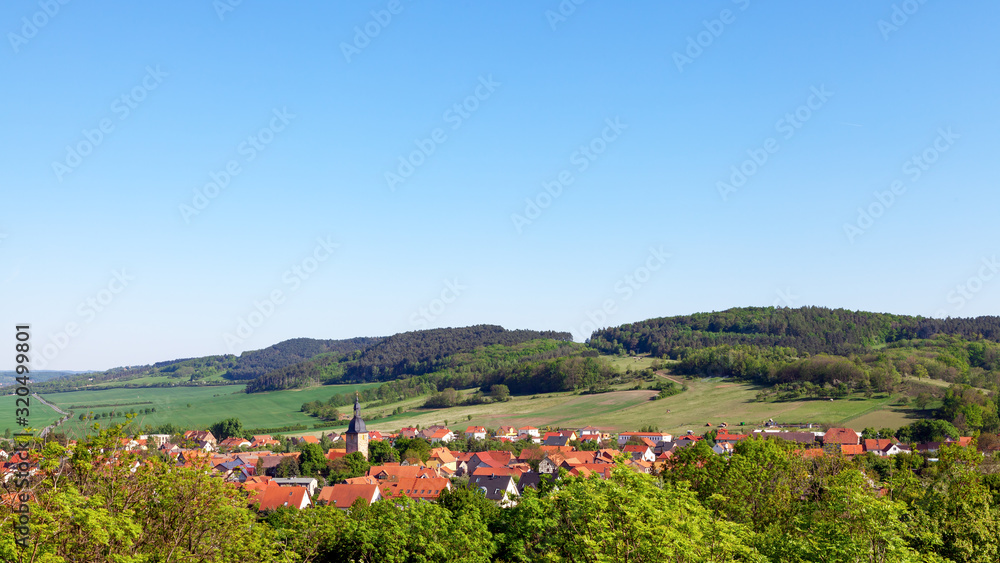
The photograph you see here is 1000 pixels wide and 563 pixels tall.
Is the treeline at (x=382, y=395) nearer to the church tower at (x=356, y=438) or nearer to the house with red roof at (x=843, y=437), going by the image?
the church tower at (x=356, y=438)

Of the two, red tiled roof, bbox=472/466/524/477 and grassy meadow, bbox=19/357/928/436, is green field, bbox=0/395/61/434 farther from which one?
red tiled roof, bbox=472/466/524/477

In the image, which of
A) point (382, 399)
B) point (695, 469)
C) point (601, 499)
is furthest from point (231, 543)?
point (382, 399)

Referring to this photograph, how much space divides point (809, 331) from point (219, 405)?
140929mm

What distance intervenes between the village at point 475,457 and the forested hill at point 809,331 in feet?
253

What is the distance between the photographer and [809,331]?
174 m

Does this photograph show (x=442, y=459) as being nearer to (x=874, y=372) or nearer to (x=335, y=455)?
(x=335, y=455)

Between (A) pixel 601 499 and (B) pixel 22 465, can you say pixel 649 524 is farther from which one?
(B) pixel 22 465

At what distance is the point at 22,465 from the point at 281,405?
5916 inches

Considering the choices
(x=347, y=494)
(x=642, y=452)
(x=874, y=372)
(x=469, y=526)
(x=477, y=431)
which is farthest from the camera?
(x=874, y=372)

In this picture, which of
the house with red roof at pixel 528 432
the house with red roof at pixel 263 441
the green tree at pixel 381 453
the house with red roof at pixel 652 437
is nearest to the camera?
the green tree at pixel 381 453

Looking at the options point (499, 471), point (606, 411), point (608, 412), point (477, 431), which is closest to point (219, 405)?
point (477, 431)

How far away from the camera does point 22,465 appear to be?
1400 centimetres

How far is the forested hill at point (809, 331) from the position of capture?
167m

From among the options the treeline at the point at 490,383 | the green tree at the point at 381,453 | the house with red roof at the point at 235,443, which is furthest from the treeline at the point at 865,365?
the house with red roof at the point at 235,443
